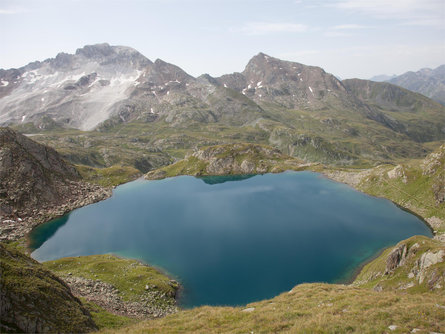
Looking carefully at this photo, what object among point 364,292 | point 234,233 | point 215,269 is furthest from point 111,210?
point 364,292

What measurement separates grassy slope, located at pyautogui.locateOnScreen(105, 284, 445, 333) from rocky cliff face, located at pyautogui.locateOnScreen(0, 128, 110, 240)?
84922mm

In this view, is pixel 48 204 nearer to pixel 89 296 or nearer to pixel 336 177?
pixel 89 296

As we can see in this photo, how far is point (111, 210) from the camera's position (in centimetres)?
11169

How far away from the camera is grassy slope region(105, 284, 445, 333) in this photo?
20.5 metres

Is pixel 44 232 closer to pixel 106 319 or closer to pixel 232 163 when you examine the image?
pixel 106 319

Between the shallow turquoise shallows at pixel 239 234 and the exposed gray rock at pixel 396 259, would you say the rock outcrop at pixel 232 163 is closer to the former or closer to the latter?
the shallow turquoise shallows at pixel 239 234

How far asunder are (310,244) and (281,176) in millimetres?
86158

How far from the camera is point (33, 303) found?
85.7ft

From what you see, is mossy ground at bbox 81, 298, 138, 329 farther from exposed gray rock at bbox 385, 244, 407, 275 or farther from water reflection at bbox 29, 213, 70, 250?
water reflection at bbox 29, 213, 70, 250

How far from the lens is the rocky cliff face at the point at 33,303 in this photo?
77.8 ft

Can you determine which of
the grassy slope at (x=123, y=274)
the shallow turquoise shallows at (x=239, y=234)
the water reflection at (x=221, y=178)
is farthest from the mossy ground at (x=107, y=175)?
the grassy slope at (x=123, y=274)

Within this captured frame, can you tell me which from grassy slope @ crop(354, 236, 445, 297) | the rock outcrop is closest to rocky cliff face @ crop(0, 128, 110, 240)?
the rock outcrop

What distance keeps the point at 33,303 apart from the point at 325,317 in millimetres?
27984

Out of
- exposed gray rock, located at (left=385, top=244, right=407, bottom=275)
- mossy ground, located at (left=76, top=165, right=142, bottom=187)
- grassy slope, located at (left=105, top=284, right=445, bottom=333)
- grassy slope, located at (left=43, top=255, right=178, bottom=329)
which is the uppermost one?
grassy slope, located at (left=105, top=284, right=445, bottom=333)
